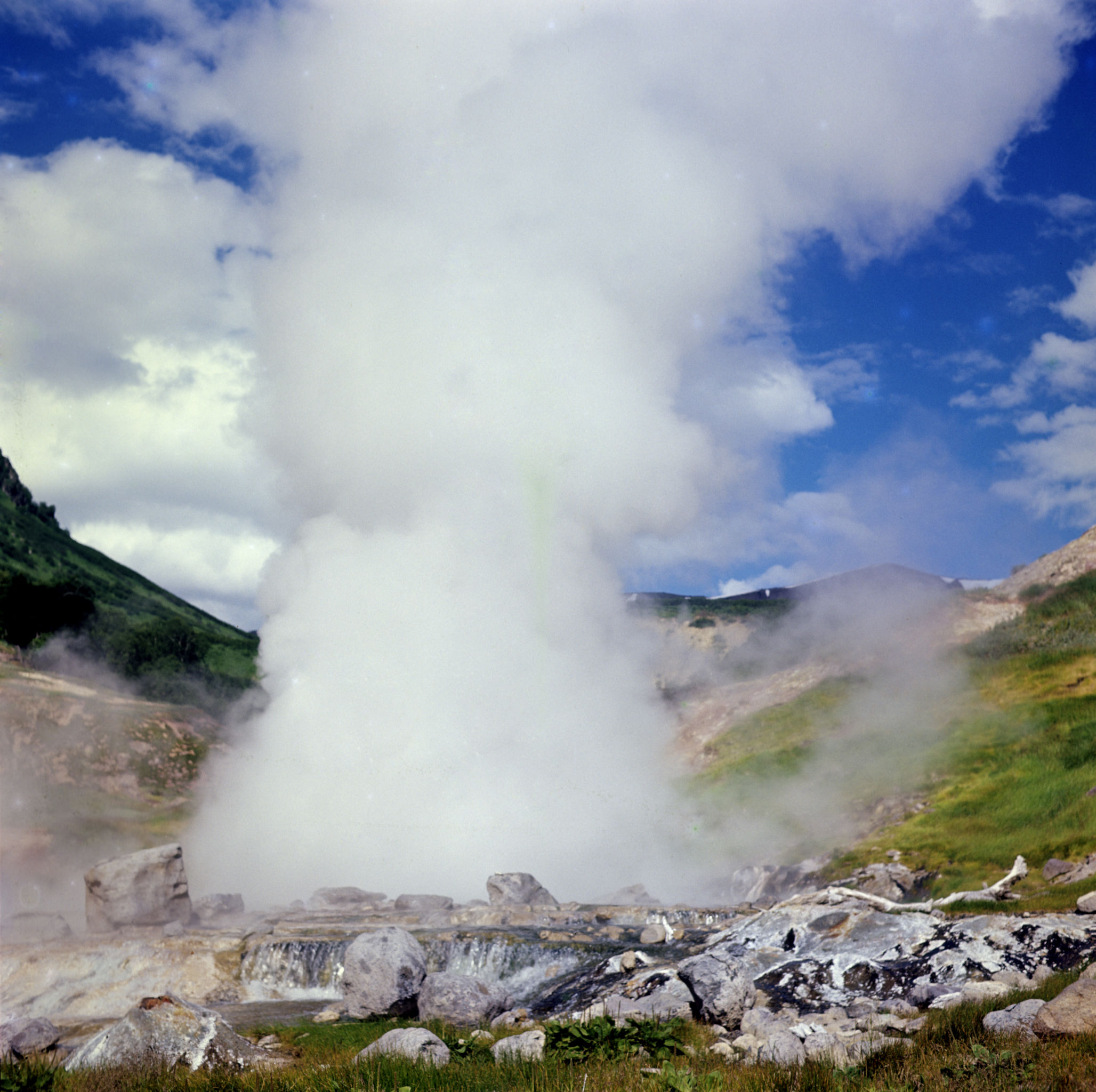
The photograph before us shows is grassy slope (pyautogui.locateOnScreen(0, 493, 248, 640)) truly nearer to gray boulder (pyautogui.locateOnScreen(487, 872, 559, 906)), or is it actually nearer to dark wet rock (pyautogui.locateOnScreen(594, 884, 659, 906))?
gray boulder (pyautogui.locateOnScreen(487, 872, 559, 906))

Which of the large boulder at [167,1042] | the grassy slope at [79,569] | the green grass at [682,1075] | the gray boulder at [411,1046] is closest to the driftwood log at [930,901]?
the green grass at [682,1075]

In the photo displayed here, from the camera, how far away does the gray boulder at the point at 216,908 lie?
41.9 metres

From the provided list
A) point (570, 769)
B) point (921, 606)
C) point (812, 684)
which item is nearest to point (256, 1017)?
point (570, 769)

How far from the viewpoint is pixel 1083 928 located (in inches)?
731

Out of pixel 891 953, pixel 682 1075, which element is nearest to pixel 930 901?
pixel 891 953

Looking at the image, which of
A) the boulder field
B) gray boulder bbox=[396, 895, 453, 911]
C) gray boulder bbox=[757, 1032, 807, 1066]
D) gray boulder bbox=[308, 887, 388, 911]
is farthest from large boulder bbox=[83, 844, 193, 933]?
gray boulder bbox=[757, 1032, 807, 1066]

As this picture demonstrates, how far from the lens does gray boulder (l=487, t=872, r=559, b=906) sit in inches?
1672

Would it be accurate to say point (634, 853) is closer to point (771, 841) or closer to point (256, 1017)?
point (771, 841)

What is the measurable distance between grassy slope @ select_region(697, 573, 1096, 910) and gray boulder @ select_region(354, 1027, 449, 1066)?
1981 cm

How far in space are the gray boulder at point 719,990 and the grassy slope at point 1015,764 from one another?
1160 cm

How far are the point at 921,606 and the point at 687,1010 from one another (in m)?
52.9

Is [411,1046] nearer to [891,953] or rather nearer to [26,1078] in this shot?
[26,1078]

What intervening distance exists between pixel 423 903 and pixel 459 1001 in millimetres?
21940

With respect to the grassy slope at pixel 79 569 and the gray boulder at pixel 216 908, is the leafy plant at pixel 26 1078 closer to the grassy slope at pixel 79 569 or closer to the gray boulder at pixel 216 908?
the gray boulder at pixel 216 908
